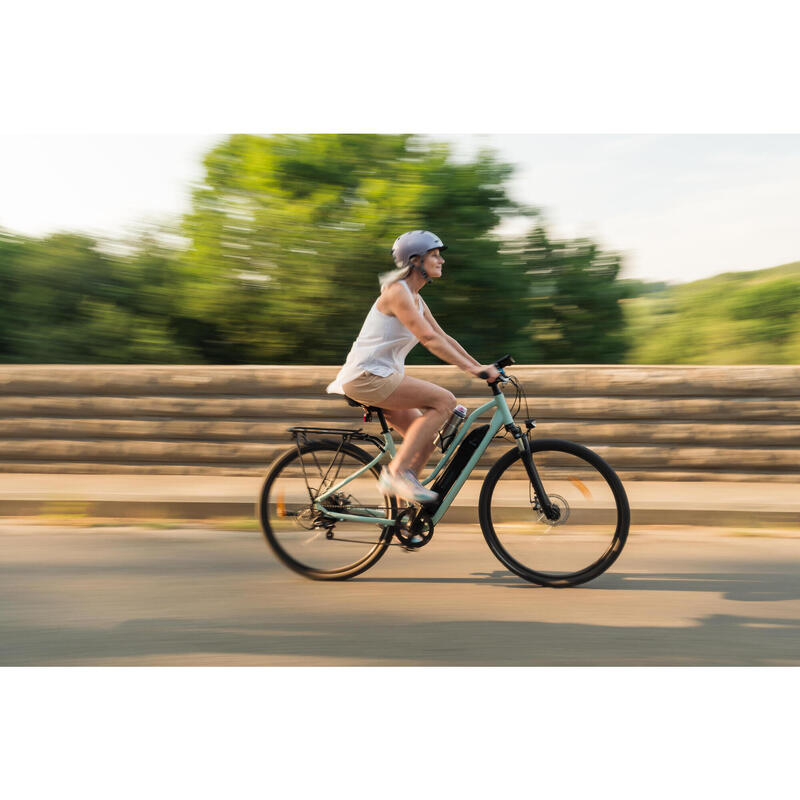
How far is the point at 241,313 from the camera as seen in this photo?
9562 millimetres

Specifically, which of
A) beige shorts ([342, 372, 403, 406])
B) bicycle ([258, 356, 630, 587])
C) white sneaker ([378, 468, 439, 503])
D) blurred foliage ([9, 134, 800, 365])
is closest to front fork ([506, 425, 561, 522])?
bicycle ([258, 356, 630, 587])

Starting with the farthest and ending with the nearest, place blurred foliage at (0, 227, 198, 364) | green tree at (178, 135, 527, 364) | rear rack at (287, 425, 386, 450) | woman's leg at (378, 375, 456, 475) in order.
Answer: blurred foliage at (0, 227, 198, 364), green tree at (178, 135, 527, 364), rear rack at (287, 425, 386, 450), woman's leg at (378, 375, 456, 475)

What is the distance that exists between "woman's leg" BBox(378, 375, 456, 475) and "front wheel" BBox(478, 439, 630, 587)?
0.43 m

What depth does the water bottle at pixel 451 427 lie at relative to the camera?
519cm

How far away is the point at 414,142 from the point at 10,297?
4.46 m

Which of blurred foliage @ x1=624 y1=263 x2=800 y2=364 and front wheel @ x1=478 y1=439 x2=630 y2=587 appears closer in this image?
front wheel @ x1=478 y1=439 x2=630 y2=587

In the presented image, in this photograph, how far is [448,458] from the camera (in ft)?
17.4

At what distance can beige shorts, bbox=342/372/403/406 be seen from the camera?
504cm

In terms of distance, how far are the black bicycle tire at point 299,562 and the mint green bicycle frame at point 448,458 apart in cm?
9

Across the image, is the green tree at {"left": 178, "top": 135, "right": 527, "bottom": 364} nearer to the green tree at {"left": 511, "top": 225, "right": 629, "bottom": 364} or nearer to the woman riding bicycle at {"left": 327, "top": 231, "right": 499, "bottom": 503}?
the green tree at {"left": 511, "top": 225, "right": 629, "bottom": 364}

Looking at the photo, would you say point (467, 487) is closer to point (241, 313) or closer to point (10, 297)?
point (241, 313)

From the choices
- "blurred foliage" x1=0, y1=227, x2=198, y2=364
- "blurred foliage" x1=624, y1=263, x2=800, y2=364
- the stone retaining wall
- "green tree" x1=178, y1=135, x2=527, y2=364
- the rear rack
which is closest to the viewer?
the rear rack

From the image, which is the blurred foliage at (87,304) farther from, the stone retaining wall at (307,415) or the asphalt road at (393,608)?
the asphalt road at (393,608)

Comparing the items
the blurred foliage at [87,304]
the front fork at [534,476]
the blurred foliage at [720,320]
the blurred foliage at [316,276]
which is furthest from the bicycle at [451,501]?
the blurred foliage at [720,320]
